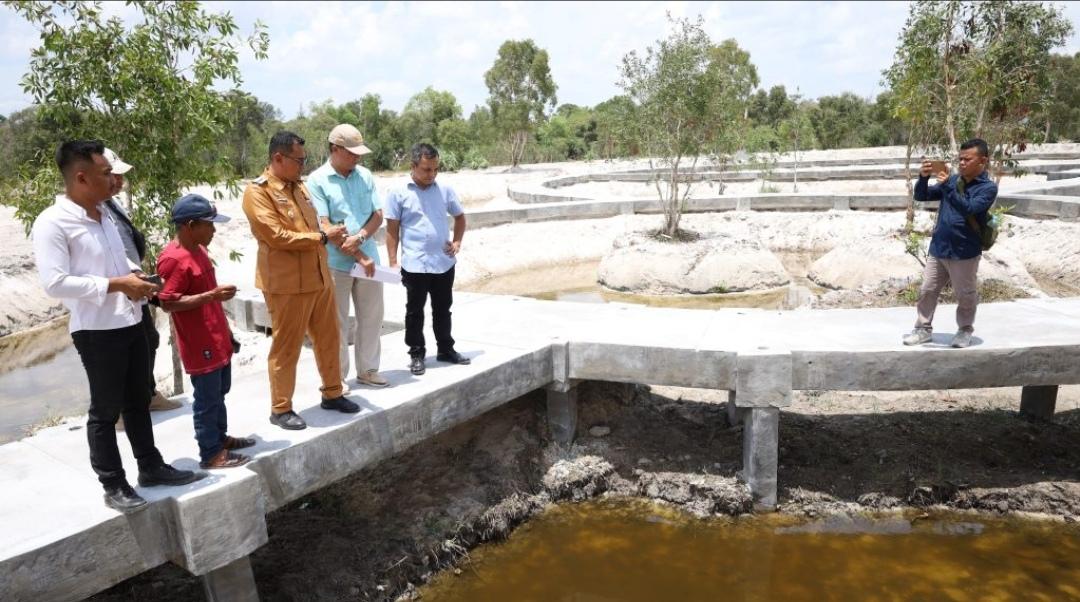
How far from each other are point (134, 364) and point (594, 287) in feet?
34.9

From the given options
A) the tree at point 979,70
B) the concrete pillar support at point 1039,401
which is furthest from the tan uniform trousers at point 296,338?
the tree at point 979,70

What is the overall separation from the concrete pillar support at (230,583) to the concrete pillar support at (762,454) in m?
3.53

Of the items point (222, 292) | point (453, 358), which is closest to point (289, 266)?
point (222, 292)

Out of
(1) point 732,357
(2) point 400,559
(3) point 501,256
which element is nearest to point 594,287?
(3) point 501,256

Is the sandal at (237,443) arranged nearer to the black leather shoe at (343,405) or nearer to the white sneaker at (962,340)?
the black leather shoe at (343,405)

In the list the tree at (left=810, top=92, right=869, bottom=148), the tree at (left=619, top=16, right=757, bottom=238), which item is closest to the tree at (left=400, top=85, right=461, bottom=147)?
the tree at (left=810, top=92, right=869, bottom=148)

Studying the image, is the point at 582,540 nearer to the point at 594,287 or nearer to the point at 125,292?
the point at 125,292

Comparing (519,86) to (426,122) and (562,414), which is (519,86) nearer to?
(426,122)

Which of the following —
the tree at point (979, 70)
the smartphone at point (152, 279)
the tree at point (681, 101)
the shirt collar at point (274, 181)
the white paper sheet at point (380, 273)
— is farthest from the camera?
the tree at point (681, 101)

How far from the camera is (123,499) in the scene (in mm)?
3264

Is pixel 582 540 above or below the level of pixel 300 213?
below

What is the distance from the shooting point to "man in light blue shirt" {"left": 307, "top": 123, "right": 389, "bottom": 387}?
4613 millimetres

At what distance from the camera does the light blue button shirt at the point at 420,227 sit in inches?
202

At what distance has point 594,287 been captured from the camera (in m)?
13.5
